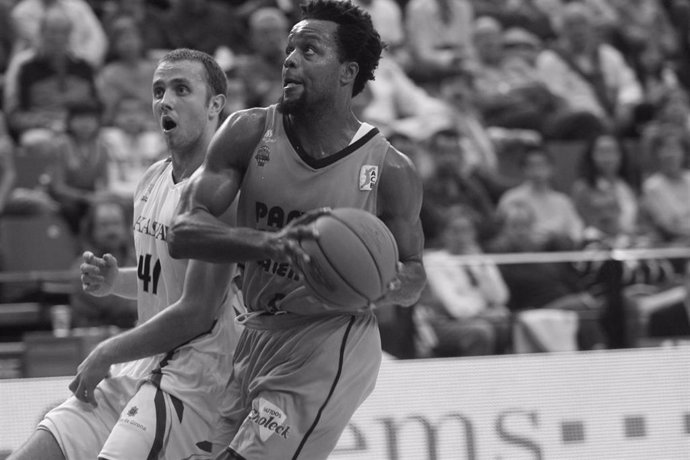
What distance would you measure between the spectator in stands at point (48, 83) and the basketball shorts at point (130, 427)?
5.28m

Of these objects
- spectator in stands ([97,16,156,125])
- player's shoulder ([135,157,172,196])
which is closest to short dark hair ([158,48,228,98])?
player's shoulder ([135,157,172,196])

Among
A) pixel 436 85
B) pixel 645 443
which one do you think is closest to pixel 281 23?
pixel 436 85

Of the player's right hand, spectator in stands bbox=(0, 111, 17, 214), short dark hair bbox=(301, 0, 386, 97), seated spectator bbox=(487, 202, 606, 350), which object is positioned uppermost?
short dark hair bbox=(301, 0, 386, 97)

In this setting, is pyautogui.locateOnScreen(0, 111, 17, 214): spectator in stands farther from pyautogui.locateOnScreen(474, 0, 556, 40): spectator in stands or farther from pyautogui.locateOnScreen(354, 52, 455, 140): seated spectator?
pyautogui.locateOnScreen(474, 0, 556, 40): spectator in stands

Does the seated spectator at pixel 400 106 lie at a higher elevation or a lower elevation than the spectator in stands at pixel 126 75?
lower

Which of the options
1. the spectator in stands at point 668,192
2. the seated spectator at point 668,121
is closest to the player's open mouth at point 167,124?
the spectator in stands at point 668,192

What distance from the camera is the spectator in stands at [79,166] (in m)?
8.42

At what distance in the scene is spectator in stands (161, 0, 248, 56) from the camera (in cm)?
1045

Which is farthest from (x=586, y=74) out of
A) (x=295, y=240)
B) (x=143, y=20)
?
(x=295, y=240)

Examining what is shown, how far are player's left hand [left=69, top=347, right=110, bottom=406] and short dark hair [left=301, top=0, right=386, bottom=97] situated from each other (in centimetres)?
130

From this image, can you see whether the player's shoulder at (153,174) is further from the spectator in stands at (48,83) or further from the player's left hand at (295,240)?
the spectator in stands at (48,83)

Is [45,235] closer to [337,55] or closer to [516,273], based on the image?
[516,273]

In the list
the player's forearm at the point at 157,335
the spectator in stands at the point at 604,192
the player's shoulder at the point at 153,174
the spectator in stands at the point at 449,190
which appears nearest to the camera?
the player's forearm at the point at 157,335

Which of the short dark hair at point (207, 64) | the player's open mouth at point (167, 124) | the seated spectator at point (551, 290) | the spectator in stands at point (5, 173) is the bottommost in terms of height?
the seated spectator at point (551, 290)
